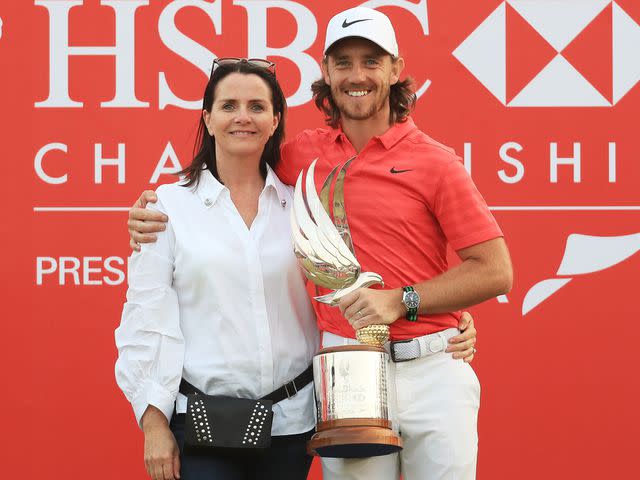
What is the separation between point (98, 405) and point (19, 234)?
0.57 metres

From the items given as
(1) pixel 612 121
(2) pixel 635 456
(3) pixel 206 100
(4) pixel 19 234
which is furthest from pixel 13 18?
(2) pixel 635 456

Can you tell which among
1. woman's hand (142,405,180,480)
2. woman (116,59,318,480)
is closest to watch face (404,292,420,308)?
woman (116,59,318,480)

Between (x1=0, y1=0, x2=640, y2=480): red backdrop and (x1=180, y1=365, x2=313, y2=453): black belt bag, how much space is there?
1.11 meters

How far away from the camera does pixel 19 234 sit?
3.81 m

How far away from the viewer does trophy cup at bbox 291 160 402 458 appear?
2.67 meters

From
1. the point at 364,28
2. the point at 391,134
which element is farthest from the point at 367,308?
the point at 364,28

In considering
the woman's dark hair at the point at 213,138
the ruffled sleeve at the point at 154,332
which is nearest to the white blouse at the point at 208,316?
the ruffled sleeve at the point at 154,332

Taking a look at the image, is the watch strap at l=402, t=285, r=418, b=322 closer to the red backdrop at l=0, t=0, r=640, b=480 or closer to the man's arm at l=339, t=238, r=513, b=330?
the man's arm at l=339, t=238, r=513, b=330

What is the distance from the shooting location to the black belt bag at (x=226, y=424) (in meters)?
2.72

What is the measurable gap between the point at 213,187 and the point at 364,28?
1.65 feet

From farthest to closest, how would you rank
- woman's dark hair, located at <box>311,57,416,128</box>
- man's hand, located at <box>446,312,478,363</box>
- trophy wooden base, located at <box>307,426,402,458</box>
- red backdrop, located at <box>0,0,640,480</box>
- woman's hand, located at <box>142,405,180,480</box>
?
red backdrop, located at <box>0,0,640,480</box> < woman's dark hair, located at <box>311,57,416,128</box> < man's hand, located at <box>446,312,478,363</box> < woman's hand, located at <box>142,405,180,480</box> < trophy wooden base, located at <box>307,426,402,458</box>

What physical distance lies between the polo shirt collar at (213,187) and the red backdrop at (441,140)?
935mm

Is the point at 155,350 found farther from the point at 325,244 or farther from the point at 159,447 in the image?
the point at 325,244

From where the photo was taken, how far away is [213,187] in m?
2.88
